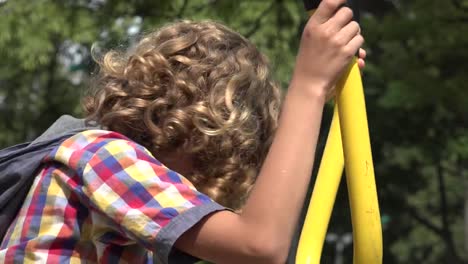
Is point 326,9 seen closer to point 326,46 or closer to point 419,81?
point 326,46

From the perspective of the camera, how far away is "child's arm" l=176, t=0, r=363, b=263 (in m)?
1.43

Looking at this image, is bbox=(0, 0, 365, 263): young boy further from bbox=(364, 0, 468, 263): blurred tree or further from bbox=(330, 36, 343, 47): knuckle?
bbox=(364, 0, 468, 263): blurred tree

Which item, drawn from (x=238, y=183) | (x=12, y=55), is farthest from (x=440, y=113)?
(x=238, y=183)

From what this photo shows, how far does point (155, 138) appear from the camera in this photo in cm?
170

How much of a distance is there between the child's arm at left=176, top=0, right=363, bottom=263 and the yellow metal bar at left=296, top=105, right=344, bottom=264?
0.11m

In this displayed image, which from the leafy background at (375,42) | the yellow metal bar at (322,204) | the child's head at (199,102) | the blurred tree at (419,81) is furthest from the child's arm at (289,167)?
the blurred tree at (419,81)

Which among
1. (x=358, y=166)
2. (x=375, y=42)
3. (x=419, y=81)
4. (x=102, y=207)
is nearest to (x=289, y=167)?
(x=358, y=166)

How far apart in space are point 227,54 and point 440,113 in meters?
4.86

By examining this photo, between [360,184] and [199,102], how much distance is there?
373 millimetres

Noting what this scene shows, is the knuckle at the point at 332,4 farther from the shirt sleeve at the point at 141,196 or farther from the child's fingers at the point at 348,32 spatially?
the shirt sleeve at the point at 141,196

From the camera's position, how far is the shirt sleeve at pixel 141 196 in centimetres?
148

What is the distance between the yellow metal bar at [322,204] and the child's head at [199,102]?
16cm

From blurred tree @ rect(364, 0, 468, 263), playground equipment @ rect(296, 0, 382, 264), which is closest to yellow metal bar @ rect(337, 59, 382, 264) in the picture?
playground equipment @ rect(296, 0, 382, 264)

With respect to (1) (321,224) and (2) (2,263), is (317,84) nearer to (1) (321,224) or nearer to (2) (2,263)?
(1) (321,224)
